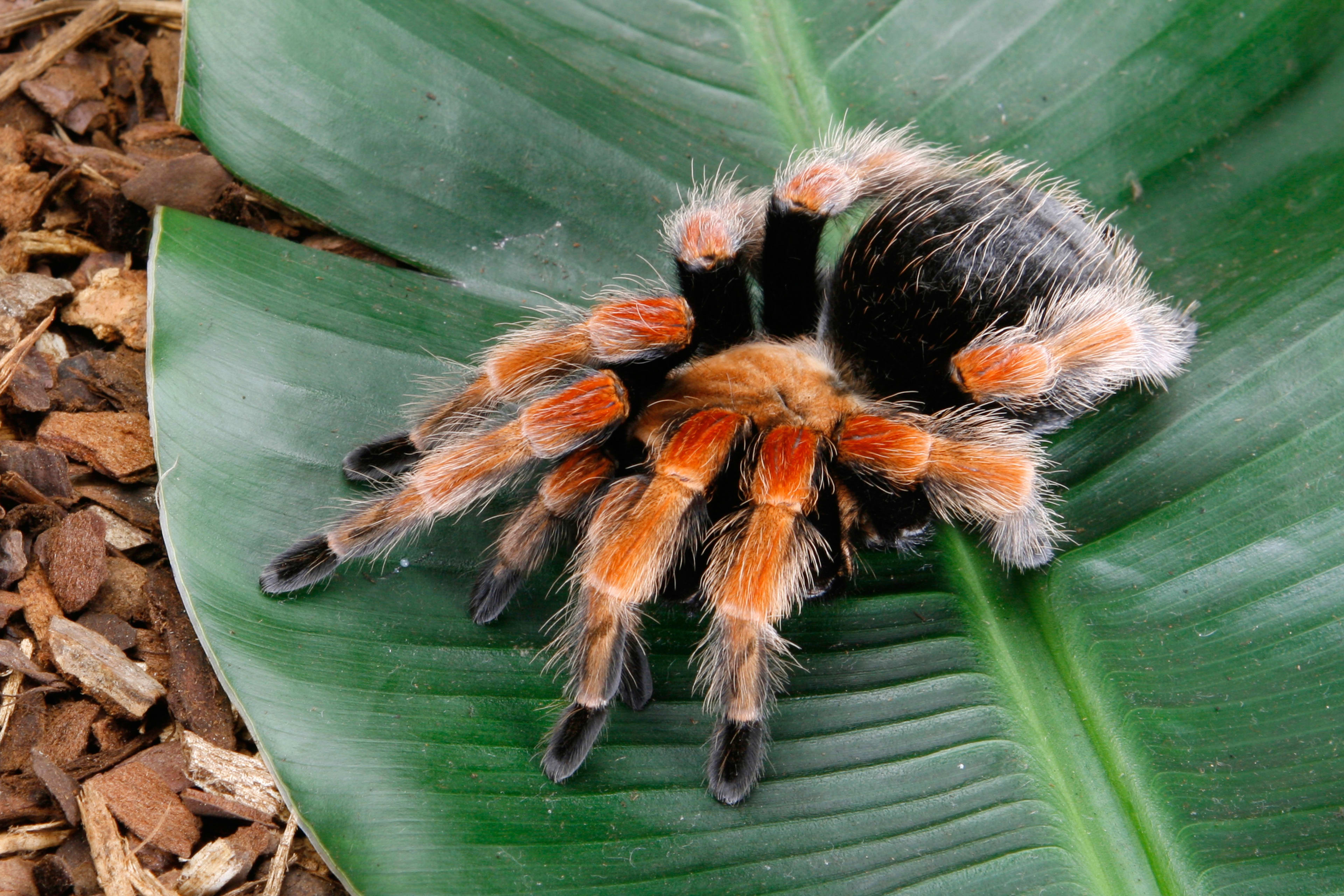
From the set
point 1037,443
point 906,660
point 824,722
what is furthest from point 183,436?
point 1037,443

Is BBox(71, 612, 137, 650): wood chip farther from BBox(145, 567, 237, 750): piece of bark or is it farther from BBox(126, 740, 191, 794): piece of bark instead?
BBox(126, 740, 191, 794): piece of bark

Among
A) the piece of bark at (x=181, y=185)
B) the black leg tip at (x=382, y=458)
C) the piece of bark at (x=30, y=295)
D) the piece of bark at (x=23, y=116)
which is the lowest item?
the black leg tip at (x=382, y=458)

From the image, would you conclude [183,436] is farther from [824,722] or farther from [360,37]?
[824,722]

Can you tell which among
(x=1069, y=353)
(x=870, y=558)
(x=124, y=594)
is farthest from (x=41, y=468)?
(x=1069, y=353)

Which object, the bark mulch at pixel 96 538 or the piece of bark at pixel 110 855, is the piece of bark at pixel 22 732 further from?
the piece of bark at pixel 110 855

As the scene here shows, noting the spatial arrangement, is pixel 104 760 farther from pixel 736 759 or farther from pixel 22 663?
pixel 736 759

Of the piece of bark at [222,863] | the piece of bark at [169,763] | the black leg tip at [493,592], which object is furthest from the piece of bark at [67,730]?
the black leg tip at [493,592]
